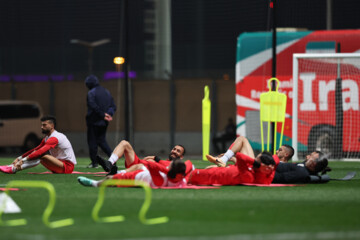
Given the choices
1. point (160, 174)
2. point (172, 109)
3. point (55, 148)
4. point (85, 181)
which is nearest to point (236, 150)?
point (160, 174)

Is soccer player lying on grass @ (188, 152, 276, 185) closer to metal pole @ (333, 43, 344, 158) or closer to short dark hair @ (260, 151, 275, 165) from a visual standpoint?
short dark hair @ (260, 151, 275, 165)

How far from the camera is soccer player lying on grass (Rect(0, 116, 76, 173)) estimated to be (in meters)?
15.1

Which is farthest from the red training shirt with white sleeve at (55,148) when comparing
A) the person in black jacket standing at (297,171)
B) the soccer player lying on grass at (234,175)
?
the person in black jacket standing at (297,171)

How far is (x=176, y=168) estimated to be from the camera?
11.9m

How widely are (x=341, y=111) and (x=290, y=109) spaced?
1.60 m

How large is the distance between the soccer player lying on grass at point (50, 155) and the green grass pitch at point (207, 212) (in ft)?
4.41

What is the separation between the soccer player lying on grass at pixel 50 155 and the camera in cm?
1505

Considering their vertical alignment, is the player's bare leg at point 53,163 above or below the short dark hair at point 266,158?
below

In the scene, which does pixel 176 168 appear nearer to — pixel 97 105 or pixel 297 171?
pixel 297 171

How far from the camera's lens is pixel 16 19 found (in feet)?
138

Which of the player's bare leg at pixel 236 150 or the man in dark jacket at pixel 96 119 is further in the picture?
the man in dark jacket at pixel 96 119

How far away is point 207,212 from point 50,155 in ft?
21.2

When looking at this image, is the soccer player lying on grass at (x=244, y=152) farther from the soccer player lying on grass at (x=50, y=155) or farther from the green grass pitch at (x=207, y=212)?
the soccer player lying on grass at (x=50, y=155)

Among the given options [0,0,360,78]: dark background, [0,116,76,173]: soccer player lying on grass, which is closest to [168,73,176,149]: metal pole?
[0,0,360,78]: dark background
